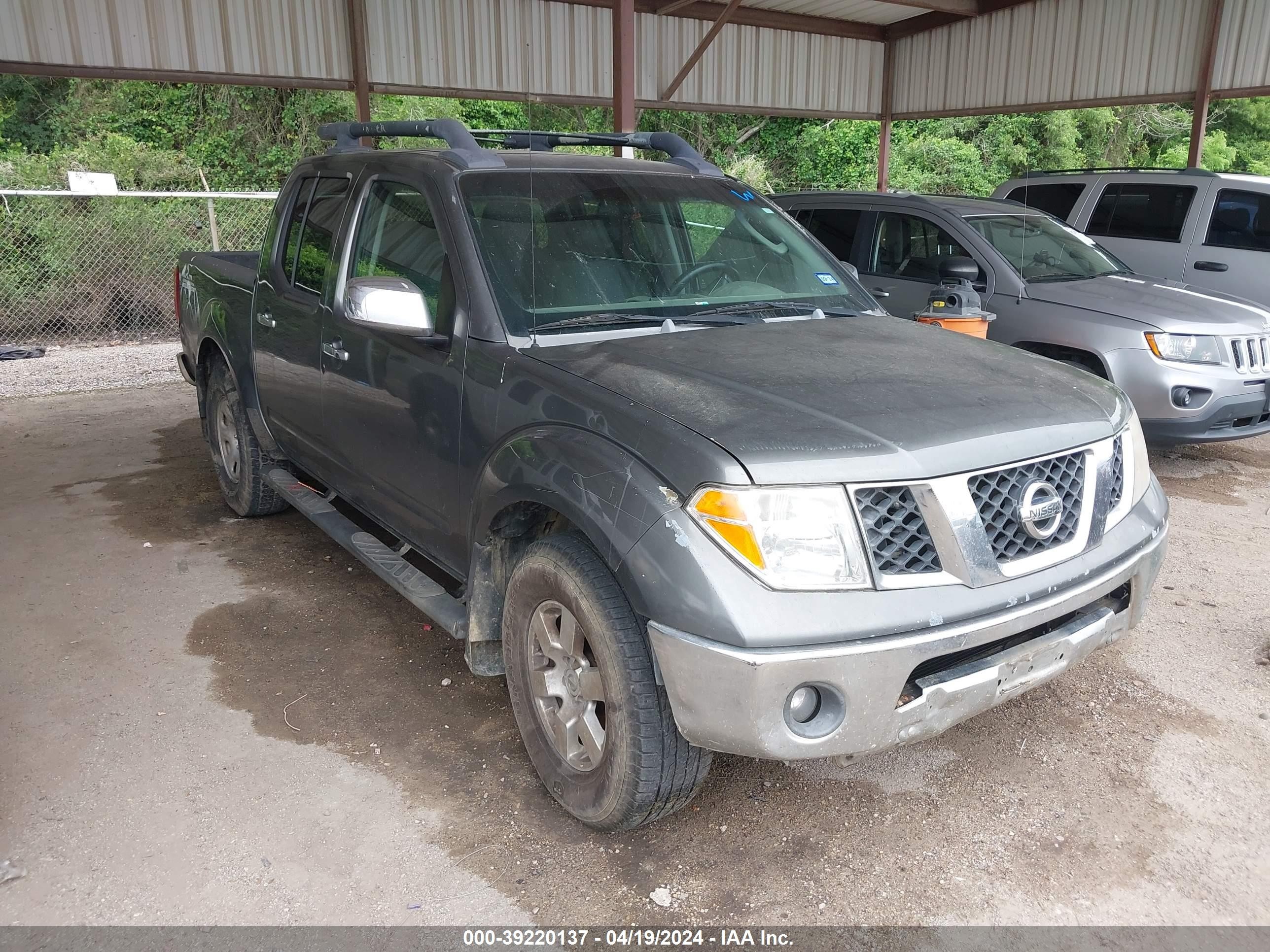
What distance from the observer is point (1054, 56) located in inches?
506

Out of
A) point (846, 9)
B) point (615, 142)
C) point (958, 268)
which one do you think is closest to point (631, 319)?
point (615, 142)

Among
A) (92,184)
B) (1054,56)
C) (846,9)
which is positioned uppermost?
(846,9)

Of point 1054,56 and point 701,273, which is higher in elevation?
point 1054,56

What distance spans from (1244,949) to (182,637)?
3767 mm

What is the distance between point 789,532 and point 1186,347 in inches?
190

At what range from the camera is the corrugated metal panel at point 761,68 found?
1334 cm

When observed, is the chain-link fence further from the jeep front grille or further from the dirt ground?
the jeep front grille

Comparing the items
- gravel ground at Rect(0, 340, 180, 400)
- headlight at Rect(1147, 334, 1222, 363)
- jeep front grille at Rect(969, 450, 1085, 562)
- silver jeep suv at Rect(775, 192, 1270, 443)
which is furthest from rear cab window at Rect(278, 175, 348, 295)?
gravel ground at Rect(0, 340, 180, 400)

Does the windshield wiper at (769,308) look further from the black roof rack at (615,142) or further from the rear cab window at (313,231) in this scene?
the rear cab window at (313,231)

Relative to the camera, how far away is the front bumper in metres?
2.23

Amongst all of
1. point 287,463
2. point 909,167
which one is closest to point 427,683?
point 287,463

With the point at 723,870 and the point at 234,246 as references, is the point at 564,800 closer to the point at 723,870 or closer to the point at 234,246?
the point at 723,870

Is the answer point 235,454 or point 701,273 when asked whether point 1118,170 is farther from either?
point 235,454

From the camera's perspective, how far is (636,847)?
278cm
